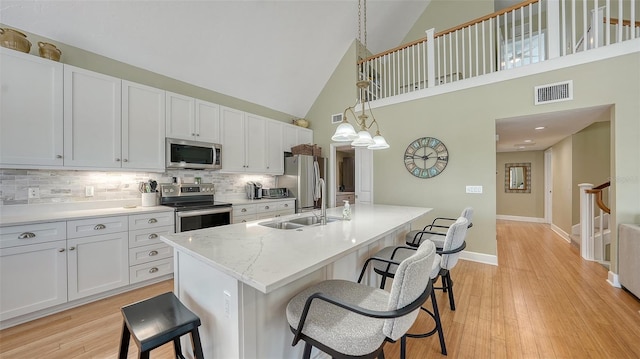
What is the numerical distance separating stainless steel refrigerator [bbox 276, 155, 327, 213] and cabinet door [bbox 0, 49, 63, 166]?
10.4ft

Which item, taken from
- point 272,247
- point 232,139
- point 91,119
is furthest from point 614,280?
point 91,119

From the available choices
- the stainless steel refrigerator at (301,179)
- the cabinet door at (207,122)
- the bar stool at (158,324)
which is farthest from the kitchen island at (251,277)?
the stainless steel refrigerator at (301,179)

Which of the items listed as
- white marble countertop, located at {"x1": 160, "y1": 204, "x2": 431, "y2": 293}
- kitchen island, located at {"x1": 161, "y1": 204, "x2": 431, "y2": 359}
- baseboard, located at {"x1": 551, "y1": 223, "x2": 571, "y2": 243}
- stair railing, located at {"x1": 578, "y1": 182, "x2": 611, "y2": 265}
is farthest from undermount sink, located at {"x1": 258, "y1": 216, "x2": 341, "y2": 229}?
baseboard, located at {"x1": 551, "y1": 223, "x2": 571, "y2": 243}

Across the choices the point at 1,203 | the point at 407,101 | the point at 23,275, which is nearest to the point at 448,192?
the point at 407,101

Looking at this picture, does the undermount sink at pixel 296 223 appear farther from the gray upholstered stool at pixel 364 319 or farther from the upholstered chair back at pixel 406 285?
the upholstered chair back at pixel 406 285

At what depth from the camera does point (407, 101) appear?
426 cm

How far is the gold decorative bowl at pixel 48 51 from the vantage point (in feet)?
7.93

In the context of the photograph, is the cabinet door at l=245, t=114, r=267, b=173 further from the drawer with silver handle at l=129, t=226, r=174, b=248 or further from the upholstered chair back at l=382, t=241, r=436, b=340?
the upholstered chair back at l=382, t=241, r=436, b=340

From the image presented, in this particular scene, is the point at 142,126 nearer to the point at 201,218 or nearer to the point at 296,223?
the point at 201,218

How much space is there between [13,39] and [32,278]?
224 centimetres

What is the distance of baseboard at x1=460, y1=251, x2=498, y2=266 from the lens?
3.55 m

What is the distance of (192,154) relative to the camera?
11.4ft

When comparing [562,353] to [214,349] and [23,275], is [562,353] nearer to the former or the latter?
[214,349]

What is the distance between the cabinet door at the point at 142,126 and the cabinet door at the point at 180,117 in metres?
0.09
